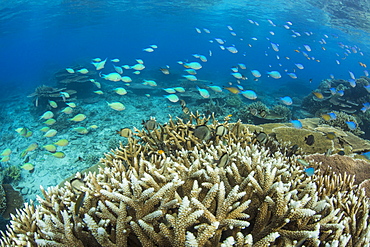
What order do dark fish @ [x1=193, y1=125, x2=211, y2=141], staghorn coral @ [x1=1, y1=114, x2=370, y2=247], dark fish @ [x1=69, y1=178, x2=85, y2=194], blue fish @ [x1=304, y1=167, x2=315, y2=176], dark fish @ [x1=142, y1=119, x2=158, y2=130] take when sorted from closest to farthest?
staghorn coral @ [x1=1, y1=114, x2=370, y2=247]
dark fish @ [x1=69, y1=178, x2=85, y2=194]
blue fish @ [x1=304, y1=167, x2=315, y2=176]
dark fish @ [x1=193, y1=125, x2=211, y2=141]
dark fish @ [x1=142, y1=119, x2=158, y2=130]

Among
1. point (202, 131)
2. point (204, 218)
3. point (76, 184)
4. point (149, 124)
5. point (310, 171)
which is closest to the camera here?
point (204, 218)

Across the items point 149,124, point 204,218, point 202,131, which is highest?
point 204,218

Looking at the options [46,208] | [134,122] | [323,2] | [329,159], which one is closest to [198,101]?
[134,122]

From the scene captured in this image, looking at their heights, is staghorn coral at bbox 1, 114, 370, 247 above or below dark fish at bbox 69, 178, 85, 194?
above

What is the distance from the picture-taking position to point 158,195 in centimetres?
220

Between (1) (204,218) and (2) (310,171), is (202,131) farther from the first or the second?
(1) (204,218)

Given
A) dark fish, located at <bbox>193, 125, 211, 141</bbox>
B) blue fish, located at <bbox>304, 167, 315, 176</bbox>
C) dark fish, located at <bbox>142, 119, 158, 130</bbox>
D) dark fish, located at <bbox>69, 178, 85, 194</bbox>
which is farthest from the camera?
dark fish, located at <bbox>142, 119, 158, 130</bbox>

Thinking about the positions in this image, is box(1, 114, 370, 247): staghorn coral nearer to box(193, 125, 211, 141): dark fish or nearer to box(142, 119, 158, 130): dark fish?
box(193, 125, 211, 141): dark fish

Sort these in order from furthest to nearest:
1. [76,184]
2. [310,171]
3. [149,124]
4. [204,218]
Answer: [149,124] < [310,171] < [76,184] < [204,218]

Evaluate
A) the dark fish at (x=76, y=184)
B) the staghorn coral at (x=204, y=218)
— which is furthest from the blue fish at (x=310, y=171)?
the dark fish at (x=76, y=184)

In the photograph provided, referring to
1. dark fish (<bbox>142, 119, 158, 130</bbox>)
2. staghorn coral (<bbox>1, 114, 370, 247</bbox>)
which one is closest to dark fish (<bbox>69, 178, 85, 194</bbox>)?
staghorn coral (<bbox>1, 114, 370, 247</bbox>)

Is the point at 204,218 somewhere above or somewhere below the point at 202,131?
above

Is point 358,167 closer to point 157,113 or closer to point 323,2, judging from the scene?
point 157,113

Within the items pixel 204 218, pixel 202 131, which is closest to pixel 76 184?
pixel 204 218
